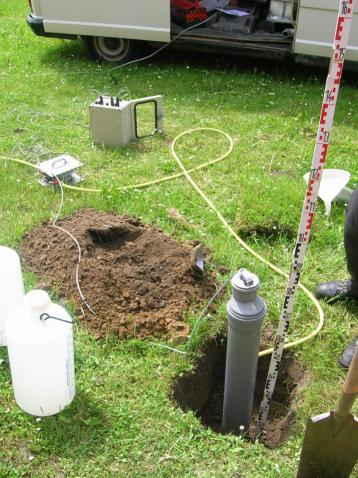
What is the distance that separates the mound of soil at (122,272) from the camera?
3.24 meters

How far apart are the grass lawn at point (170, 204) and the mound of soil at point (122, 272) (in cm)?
15

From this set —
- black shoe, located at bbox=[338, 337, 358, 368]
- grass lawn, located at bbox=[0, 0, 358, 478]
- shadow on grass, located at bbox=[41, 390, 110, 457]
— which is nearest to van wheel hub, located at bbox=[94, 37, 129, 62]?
grass lawn, located at bbox=[0, 0, 358, 478]

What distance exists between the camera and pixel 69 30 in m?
7.05

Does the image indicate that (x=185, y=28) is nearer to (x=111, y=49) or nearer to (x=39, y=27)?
(x=111, y=49)

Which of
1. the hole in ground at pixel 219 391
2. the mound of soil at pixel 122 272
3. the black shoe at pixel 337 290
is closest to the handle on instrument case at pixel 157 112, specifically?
the mound of soil at pixel 122 272

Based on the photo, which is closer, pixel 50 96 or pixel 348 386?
pixel 348 386

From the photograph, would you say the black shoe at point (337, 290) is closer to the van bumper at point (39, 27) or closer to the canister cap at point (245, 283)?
the canister cap at point (245, 283)

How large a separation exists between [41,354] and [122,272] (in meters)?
1.11

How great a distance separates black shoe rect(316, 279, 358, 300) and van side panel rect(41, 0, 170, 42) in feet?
14.8

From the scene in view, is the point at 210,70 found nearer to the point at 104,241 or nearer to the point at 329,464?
the point at 104,241

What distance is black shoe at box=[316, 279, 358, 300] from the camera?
3.46 metres

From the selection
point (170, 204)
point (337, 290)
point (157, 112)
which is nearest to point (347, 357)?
point (337, 290)

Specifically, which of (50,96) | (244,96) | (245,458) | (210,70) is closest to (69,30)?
(50,96)

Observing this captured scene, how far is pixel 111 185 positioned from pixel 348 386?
9.63 ft
